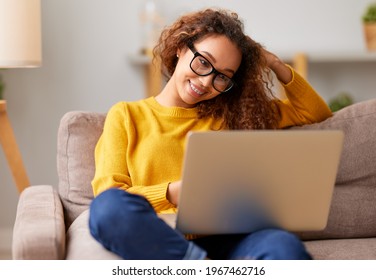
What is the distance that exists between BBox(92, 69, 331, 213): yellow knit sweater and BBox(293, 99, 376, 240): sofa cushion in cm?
13

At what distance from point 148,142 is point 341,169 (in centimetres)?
58

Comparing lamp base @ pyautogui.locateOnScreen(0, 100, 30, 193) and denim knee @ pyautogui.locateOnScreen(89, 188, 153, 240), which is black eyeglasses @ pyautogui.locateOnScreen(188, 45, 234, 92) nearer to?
denim knee @ pyautogui.locateOnScreen(89, 188, 153, 240)

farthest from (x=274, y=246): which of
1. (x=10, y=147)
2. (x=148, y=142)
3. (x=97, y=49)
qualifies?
(x=97, y=49)

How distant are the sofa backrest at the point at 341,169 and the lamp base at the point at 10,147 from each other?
0.54m

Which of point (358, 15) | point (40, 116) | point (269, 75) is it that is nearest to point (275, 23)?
point (358, 15)

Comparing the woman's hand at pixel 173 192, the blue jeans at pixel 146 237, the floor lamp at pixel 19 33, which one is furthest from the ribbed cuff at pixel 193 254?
the floor lamp at pixel 19 33

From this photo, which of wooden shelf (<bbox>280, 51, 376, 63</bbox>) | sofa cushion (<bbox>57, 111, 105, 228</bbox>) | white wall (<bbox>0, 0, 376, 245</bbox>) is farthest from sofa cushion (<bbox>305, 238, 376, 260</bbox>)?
white wall (<bbox>0, 0, 376, 245</bbox>)

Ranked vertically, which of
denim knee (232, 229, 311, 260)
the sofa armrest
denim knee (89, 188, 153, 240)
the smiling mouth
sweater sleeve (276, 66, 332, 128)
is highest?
the smiling mouth

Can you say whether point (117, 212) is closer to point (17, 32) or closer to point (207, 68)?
point (207, 68)

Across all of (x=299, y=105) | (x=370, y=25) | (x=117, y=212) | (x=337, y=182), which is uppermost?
(x=370, y=25)

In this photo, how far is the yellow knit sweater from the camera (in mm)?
1829

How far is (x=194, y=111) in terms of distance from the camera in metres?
2.03

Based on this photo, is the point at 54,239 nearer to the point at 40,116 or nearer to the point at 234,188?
the point at 234,188
